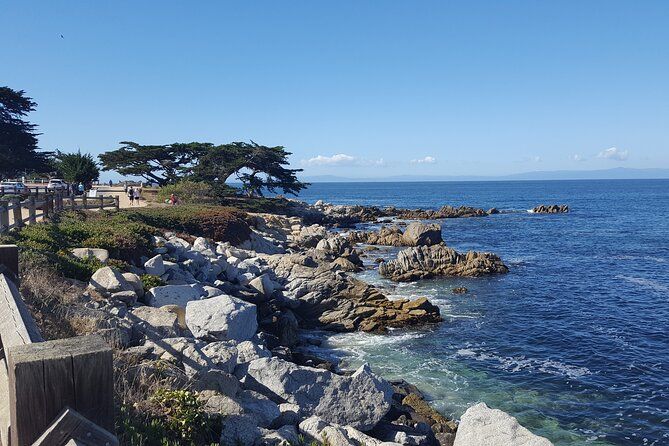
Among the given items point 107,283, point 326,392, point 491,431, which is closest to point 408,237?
point 107,283

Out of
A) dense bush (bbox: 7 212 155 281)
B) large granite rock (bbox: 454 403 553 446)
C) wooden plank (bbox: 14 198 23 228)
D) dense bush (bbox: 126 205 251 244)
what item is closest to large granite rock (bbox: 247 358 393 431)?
large granite rock (bbox: 454 403 553 446)

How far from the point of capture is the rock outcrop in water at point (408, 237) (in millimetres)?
48094

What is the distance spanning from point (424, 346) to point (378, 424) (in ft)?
33.9

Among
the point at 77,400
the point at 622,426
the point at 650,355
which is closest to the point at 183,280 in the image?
the point at 622,426

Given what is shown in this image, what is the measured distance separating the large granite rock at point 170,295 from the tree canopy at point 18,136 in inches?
1925

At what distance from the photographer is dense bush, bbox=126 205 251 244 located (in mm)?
30125

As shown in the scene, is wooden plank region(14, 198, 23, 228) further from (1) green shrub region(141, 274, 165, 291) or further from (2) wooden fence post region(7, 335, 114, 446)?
(2) wooden fence post region(7, 335, 114, 446)

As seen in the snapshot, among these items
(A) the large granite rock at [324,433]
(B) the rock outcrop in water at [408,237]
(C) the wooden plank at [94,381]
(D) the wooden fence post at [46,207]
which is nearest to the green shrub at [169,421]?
(A) the large granite rock at [324,433]

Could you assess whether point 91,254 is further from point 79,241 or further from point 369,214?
point 369,214

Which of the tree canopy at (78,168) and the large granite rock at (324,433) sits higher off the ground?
the tree canopy at (78,168)

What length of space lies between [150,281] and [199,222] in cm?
1722

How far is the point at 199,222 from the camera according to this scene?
1296 inches

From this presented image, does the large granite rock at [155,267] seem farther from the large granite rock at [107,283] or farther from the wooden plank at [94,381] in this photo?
the wooden plank at [94,381]

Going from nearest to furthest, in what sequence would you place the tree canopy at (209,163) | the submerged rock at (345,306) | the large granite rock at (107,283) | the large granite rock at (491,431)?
the large granite rock at (491,431), the large granite rock at (107,283), the submerged rock at (345,306), the tree canopy at (209,163)
